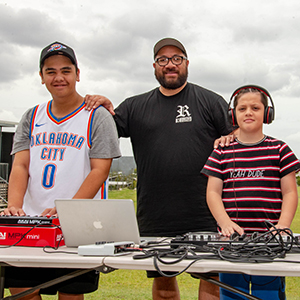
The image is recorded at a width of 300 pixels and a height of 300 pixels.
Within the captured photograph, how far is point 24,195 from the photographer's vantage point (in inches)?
99.1

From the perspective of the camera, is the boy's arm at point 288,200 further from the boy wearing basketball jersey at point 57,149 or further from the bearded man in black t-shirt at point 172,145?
the boy wearing basketball jersey at point 57,149

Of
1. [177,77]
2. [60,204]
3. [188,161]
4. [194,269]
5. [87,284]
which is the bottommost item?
[87,284]

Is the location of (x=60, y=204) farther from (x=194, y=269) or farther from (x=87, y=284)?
(x=194, y=269)

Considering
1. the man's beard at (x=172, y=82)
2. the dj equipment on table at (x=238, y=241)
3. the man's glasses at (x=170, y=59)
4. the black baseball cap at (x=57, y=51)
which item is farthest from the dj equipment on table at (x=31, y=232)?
the man's glasses at (x=170, y=59)

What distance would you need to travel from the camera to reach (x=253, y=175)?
215 cm

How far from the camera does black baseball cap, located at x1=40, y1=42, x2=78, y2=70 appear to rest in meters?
2.53

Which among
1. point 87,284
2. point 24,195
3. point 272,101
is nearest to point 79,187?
point 24,195

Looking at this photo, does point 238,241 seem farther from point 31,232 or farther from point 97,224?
point 31,232

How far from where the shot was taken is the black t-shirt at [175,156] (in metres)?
2.72

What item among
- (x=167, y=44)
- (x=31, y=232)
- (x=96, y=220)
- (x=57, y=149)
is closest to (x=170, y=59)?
(x=167, y=44)

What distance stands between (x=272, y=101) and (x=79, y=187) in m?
1.45

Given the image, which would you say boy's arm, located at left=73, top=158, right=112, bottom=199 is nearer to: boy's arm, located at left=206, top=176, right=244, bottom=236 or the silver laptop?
the silver laptop

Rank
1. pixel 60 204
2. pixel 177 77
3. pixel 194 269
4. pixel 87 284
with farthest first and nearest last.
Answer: pixel 177 77 < pixel 87 284 < pixel 60 204 < pixel 194 269

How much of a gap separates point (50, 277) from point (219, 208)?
1.19 metres
